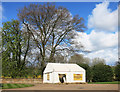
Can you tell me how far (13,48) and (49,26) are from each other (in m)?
6.86

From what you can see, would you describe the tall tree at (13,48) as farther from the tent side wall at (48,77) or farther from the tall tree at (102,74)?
the tall tree at (102,74)

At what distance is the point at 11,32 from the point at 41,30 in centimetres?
487

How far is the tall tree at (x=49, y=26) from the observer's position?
27172 millimetres

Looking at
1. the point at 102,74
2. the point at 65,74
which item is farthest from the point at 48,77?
the point at 102,74

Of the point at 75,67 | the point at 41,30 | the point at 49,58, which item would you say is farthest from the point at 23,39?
the point at 75,67

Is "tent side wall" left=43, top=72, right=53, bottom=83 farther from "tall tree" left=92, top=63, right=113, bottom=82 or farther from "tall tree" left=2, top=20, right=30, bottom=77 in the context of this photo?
"tall tree" left=92, top=63, right=113, bottom=82

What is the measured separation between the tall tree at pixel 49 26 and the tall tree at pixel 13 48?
1.79 m

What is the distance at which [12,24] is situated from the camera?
91.8ft

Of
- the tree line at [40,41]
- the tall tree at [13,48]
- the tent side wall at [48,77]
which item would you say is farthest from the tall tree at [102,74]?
the tall tree at [13,48]

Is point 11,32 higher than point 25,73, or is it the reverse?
point 11,32

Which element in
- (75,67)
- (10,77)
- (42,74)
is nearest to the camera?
(75,67)

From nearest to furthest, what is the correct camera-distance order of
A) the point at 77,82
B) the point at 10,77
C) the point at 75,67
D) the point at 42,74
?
1. the point at 77,82
2. the point at 75,67
3. the point at 10,77
4. the point at 42,74

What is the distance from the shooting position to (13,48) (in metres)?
27.9

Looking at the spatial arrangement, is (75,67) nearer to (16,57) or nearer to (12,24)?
(16,57)
